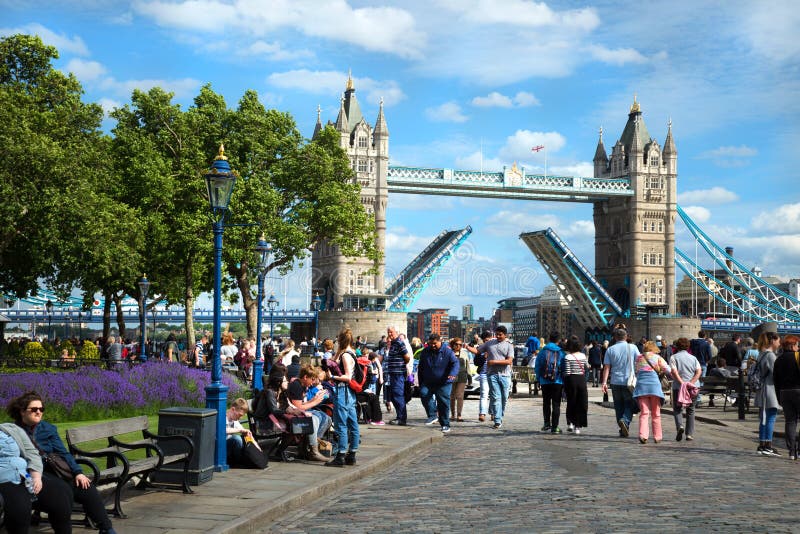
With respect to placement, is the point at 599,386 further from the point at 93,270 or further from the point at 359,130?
the point at 359,130

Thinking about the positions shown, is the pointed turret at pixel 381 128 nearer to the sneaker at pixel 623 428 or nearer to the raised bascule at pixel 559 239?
the raised bascule at pixel 559 239

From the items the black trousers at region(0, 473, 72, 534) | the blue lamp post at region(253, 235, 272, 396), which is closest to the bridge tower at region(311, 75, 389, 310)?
the blue lamp post at region(253, 235, 272, 396)

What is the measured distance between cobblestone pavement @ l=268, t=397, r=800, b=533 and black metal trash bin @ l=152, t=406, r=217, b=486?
1283 millimetres

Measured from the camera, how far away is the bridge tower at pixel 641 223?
103 meters

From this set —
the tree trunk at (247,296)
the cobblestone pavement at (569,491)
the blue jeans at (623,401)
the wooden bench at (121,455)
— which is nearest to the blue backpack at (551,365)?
the blue jeans at (623,401)

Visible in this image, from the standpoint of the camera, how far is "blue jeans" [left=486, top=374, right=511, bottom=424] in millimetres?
17938

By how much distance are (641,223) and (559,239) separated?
3445 cm

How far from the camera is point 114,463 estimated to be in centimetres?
895

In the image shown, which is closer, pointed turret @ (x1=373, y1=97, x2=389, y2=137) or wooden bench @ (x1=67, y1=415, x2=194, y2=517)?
wooden bench @ (x1=67, y1=415, x2=194, y2=517)

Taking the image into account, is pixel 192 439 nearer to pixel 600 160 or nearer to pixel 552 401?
pixel 552 401

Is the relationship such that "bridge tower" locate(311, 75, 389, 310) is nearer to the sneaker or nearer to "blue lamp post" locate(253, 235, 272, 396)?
"blue lamp post" locate(253, 235, 272, 396)

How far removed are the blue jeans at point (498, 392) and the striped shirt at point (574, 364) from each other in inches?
85.3

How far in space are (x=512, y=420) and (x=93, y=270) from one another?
19.2 metres

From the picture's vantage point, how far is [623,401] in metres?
16.0
